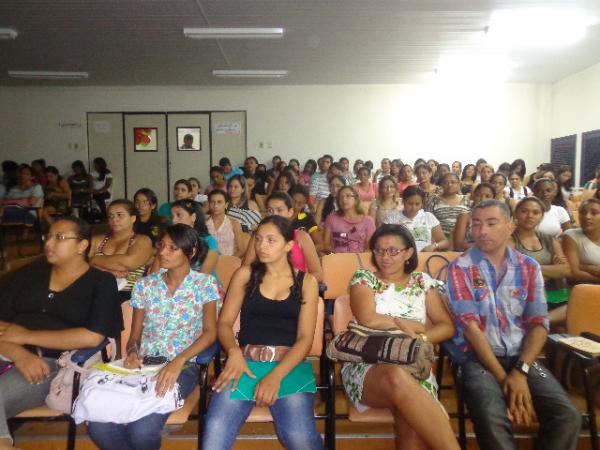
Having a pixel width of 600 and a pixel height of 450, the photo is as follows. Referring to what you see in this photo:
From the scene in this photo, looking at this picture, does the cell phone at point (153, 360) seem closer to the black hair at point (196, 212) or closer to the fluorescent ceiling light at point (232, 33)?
the black hair at point (196, 212)

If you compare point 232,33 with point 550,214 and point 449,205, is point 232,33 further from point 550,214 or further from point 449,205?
point 550,214

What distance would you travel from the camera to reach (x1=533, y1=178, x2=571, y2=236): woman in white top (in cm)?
447

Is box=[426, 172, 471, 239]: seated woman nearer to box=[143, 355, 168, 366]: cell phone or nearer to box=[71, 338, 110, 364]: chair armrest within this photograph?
box=[143, 355, 168, 366]: cell phone

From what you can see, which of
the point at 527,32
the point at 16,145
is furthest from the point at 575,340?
the point at 16,145

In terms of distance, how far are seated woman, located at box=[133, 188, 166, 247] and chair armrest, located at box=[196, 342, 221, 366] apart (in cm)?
196

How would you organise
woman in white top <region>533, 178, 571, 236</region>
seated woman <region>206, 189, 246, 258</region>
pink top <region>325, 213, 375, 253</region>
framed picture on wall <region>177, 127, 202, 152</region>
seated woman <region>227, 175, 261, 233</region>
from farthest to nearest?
framed picture on wall <region>177, 127, 202, 152</region> → seated woman <region>227, 175, 261, 233</region> → woman in white top <region>533, 178, 571, 236</region> → pink top <region>325, 213, 375, 253</region> → seated woman <region>206, 189, 246, 258</region>

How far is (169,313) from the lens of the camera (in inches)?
88.7

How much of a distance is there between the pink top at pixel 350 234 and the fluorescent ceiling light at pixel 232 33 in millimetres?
3489

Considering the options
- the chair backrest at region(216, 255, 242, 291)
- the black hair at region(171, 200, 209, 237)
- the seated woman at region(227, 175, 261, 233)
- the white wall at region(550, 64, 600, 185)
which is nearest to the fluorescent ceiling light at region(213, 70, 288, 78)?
the seated woman at region(227, 175, 261, 233)

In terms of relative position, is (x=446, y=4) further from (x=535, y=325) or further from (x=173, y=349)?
(x=173, y=349)

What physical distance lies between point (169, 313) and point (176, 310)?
4 cm

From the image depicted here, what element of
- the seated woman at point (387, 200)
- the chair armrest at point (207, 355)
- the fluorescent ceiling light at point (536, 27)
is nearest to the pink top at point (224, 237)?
the seated woman at point (387, 200)

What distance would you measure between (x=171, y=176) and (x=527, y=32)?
796cm

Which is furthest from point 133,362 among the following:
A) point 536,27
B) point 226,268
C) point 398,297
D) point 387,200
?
point 536,27
